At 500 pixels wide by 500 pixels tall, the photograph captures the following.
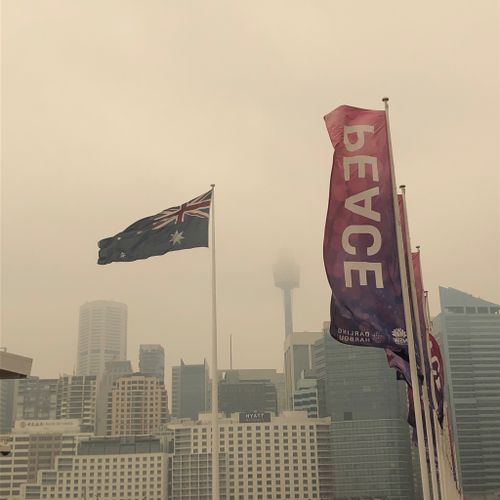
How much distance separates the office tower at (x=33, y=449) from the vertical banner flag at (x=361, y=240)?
505 ft

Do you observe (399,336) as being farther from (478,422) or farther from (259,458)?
(478,422)

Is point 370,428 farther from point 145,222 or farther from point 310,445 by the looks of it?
point 145,222

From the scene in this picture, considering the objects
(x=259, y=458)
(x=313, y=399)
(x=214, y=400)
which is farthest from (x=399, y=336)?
(x=313, y=399)

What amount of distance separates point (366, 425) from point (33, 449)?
7564 centimetres

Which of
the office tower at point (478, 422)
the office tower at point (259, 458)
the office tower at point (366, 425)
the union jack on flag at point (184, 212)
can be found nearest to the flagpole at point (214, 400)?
the union jack on flag at point (184, 212)

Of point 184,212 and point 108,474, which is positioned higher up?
point 184,212

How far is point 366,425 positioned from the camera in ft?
556

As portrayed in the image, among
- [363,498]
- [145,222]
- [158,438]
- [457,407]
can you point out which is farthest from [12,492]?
[145,222]

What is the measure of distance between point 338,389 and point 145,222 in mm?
164337

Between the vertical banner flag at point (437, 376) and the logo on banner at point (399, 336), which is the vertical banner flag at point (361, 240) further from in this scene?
the vertical banner flag at point (437, 376)

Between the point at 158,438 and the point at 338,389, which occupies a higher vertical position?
the point at 338,389

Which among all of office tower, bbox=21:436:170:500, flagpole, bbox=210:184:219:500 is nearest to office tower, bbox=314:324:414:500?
office tower, bbox=21:436:170:500

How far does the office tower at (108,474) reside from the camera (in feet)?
490

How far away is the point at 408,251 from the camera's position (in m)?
18.7
